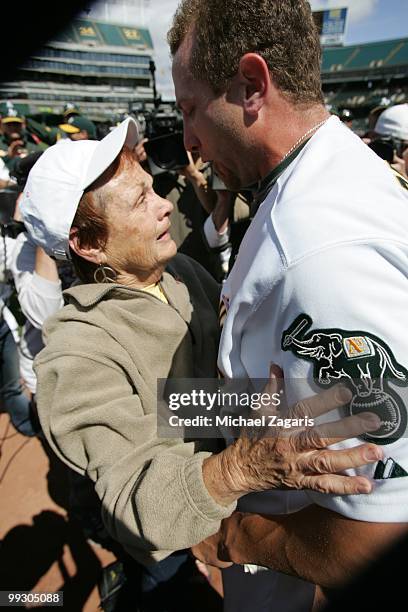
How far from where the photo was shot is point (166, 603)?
2.08 m

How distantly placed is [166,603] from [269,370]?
75.2 inches

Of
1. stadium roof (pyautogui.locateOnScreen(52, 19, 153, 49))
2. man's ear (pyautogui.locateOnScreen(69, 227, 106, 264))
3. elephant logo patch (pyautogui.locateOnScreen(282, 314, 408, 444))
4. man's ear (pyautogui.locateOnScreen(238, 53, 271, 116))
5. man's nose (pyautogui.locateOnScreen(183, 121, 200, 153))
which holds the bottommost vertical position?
man's ear (pyautogui.locateOnScreen(69, 227, 106, 264))

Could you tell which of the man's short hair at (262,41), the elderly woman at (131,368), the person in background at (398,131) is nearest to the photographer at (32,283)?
the elderly woman at (131,368)

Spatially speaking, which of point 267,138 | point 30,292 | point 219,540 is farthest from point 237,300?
point 30,292

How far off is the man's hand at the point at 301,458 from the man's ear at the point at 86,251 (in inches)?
34.7

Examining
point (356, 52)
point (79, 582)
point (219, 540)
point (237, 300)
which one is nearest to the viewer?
point (237, 300)

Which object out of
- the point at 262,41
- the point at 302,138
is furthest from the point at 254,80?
the point at 302,138

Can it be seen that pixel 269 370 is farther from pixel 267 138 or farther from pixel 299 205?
pixel 267 138

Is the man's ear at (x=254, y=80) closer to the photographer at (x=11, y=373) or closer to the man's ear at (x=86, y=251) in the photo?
the man's ear at (x=86, y=251)

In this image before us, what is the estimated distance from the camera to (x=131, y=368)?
50.6 inches

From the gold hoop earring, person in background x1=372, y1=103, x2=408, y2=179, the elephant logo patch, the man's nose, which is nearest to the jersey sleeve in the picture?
the elephant logo patch

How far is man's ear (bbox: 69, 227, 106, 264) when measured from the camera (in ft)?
4.93

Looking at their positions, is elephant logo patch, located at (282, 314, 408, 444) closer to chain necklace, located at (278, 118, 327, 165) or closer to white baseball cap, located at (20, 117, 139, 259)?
chain necklace, located at (278, 118, 327, 165)

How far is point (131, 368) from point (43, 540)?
7.14 ft
